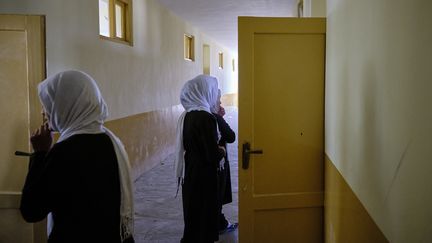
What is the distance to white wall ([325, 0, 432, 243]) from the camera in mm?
1162

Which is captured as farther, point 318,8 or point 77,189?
point 318,8

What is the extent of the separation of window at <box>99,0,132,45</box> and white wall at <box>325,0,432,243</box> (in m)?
3.81

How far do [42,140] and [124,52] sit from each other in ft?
13.4

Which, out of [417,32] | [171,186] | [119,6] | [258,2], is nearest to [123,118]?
[171,186]

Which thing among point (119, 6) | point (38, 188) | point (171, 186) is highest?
point (119, 6)

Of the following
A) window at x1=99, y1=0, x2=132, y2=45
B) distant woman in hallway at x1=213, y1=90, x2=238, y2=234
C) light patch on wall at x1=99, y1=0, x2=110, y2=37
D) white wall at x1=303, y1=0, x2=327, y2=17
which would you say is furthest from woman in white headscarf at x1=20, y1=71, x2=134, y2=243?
light patch on wall at x1=99, y1=0, x2=110, y2=37

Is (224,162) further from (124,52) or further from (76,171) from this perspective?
(124,52)

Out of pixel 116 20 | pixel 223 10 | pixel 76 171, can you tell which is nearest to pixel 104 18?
pixel 116 20

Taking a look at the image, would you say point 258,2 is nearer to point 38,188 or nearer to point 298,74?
point 298,74

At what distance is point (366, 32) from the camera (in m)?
1.78

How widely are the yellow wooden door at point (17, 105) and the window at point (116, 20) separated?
262cm

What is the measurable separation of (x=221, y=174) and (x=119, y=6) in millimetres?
3333

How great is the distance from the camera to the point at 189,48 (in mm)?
10672

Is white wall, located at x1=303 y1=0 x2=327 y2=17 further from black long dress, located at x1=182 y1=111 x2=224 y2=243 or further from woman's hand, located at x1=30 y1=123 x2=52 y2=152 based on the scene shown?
woman's hand, located at x1=30 y1=123 x2=52 y2=152
